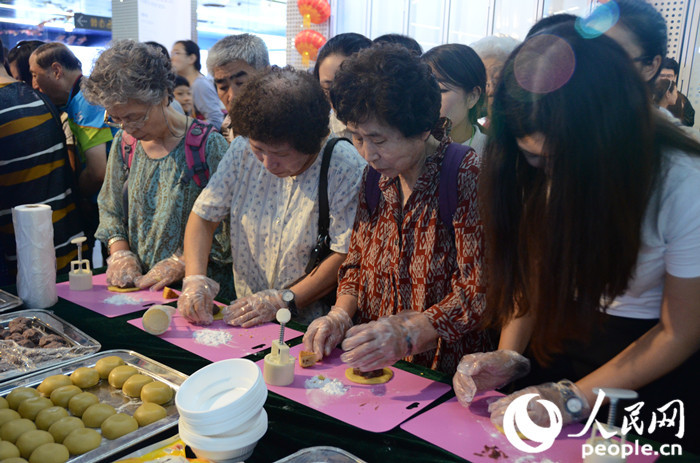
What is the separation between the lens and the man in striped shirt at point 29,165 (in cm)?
272

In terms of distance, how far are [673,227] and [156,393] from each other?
4.16ft

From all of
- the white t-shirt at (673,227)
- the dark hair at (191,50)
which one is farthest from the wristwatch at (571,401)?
the dark hair at (191,50)

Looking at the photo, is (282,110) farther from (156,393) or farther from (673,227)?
(673,227)

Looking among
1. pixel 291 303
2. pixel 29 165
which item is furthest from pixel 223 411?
pixel 29 165

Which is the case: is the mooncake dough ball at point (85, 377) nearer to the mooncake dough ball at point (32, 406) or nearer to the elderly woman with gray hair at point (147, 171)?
the mooncake dough ball at point (32, 406)

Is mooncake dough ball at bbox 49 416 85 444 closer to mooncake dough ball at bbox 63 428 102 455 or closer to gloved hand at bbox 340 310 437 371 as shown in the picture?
mooncake dough ball at bbox 63 428 102 455

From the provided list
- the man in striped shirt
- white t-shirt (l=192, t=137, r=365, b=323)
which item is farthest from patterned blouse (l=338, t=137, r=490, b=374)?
the man in striped shirt

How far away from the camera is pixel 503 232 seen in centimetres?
137

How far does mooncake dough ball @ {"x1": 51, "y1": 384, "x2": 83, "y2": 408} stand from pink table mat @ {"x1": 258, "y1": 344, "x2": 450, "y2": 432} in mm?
490

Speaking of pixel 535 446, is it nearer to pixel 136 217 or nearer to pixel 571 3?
pixel 136 217

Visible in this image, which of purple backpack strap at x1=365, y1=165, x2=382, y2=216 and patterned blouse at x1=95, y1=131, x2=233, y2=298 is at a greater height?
purple backpack strap at x1=365, y1=165, x2=382, y2=216

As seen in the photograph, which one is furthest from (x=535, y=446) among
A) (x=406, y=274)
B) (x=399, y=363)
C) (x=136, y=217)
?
(x=136, y=217)

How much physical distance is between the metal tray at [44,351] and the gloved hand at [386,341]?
781 millimetres

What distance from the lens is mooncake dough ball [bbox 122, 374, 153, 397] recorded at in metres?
1.35
